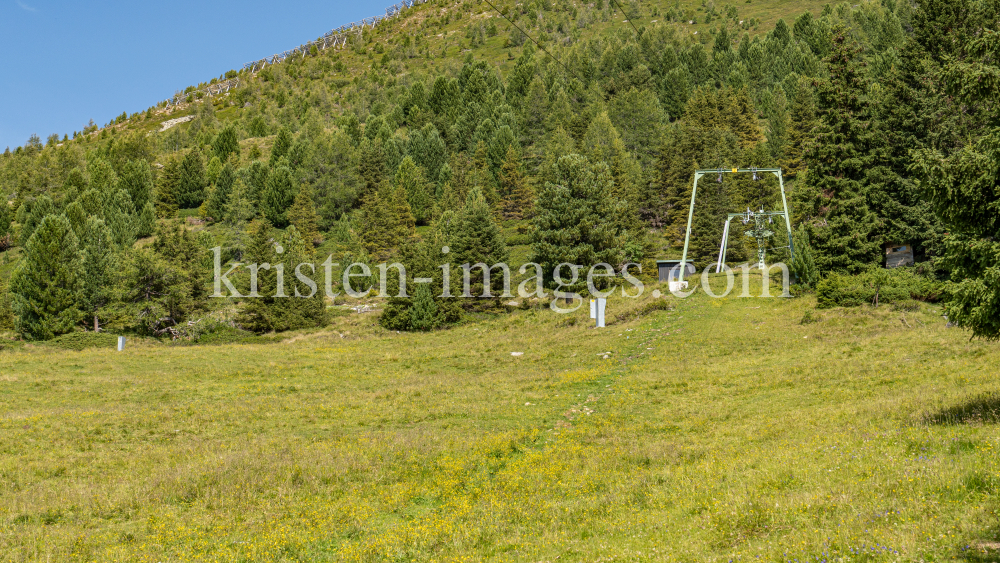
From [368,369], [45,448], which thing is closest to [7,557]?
[45,448]

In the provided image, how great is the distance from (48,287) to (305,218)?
39266 millimetres

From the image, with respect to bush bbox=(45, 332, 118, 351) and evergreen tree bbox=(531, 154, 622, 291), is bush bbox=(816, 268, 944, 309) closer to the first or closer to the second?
evergreen tree bbox=(531, 154, 622, 291)

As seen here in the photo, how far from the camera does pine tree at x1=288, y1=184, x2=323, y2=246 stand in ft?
304

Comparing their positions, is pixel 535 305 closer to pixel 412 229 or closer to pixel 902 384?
pixel 412 229

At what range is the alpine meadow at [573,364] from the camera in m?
10.1

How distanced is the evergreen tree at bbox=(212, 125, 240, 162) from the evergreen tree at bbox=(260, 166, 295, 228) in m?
38.1

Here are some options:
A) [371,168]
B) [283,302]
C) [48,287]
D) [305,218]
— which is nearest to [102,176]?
[305,218]

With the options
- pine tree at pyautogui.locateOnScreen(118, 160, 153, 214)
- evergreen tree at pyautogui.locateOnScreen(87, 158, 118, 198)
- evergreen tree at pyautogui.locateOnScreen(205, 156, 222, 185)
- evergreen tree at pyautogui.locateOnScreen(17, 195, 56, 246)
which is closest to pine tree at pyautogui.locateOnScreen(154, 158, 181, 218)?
pine tree at pyautogui.locateOnScreen(118, 160, 153, 214)

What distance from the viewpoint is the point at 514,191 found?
96.1 meters

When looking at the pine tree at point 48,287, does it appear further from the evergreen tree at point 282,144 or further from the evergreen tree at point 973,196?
the evergreen tree at point 282,144

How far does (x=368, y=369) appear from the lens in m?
34.0

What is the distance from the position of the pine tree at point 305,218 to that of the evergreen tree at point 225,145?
156 ft

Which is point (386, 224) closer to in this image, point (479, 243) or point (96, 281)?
point (479, 243)

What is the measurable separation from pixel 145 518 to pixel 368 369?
22114 mm
